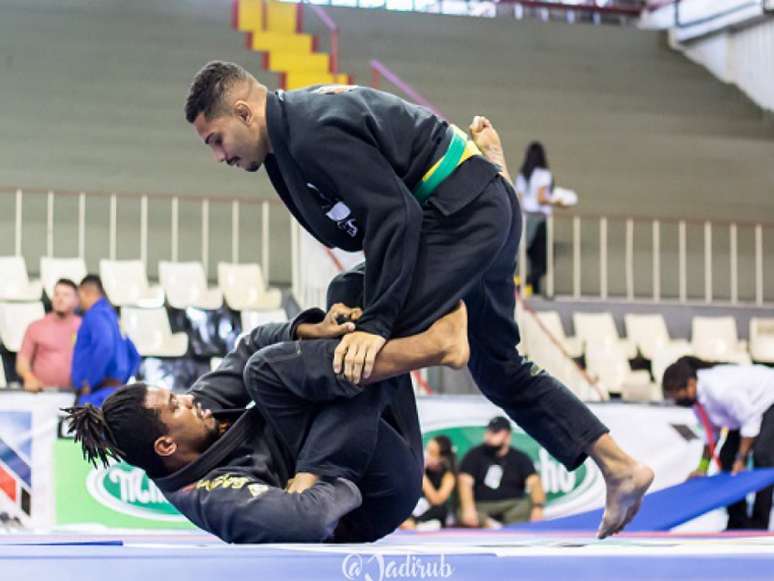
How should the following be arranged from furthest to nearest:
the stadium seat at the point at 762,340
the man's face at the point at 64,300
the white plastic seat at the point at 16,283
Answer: the stadium seat at the point at 762,340 < the white plastic seat at the point at 16,283 < the man's face at the point at 64,300

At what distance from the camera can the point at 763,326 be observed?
10.3 metres

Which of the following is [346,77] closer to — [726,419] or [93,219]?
[93,219]

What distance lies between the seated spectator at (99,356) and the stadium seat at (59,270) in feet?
6.27

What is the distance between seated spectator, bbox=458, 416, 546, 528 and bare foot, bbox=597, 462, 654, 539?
12.4 feet

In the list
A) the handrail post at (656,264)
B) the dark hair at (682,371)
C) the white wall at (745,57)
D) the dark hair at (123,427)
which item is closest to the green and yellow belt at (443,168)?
the dark hair at (123,427)

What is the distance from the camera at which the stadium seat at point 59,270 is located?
934 cm

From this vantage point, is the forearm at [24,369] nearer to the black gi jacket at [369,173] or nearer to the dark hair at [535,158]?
the dark hair at [535,158]

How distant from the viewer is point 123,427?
315 cm

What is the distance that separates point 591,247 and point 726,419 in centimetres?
470

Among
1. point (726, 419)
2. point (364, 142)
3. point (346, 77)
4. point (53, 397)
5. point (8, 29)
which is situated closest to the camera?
point (364, 142)

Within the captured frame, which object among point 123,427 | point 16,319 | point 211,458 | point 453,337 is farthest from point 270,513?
point 16,319

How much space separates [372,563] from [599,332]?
7603 mm

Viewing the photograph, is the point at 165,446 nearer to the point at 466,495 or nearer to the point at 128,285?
the point at 466,495

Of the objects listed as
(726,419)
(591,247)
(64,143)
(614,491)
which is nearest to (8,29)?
(64,143)
